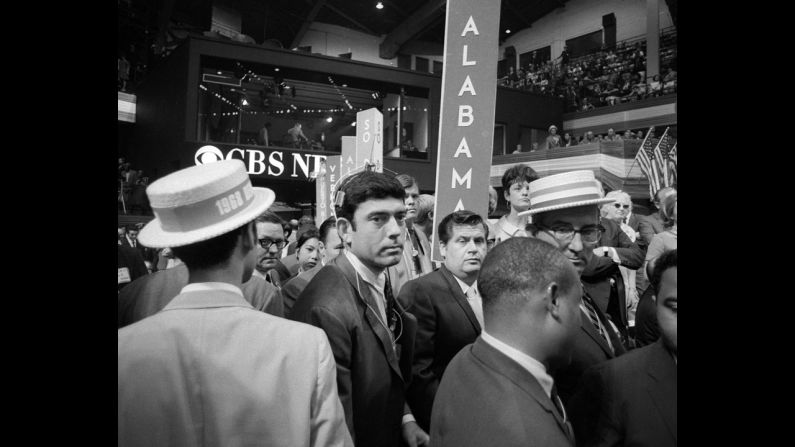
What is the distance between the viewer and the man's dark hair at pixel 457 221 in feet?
9.50

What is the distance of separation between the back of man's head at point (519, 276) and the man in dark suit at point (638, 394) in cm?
29

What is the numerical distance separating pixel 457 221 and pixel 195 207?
1.78m

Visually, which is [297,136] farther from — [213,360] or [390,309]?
[213,360]

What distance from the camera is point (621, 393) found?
147 centimetres

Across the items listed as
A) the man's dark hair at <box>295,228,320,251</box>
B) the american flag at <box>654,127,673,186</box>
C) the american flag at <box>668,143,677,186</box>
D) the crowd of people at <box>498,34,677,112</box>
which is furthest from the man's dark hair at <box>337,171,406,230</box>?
the crowd of people at <box>498,34,677,112</box>

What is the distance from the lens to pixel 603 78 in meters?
21.9

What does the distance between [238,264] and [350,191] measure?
0.88 m

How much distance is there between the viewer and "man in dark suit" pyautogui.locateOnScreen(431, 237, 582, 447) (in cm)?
135

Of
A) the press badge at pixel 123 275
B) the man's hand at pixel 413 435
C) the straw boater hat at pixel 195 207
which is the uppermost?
the straw boater hat at pixel 195 207

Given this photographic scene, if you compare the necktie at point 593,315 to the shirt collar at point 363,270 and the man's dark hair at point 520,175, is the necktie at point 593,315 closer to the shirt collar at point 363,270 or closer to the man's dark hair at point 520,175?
the shirt collar at point 363,270

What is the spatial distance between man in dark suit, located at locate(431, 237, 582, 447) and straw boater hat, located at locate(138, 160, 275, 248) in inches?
29.5

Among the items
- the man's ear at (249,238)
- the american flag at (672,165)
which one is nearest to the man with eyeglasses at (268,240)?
the man's ear at (249,238)

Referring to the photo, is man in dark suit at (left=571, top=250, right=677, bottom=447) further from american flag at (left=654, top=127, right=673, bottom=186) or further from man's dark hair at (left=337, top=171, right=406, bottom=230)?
american flag at (left=654, top=127, right=673, bottom=186)
